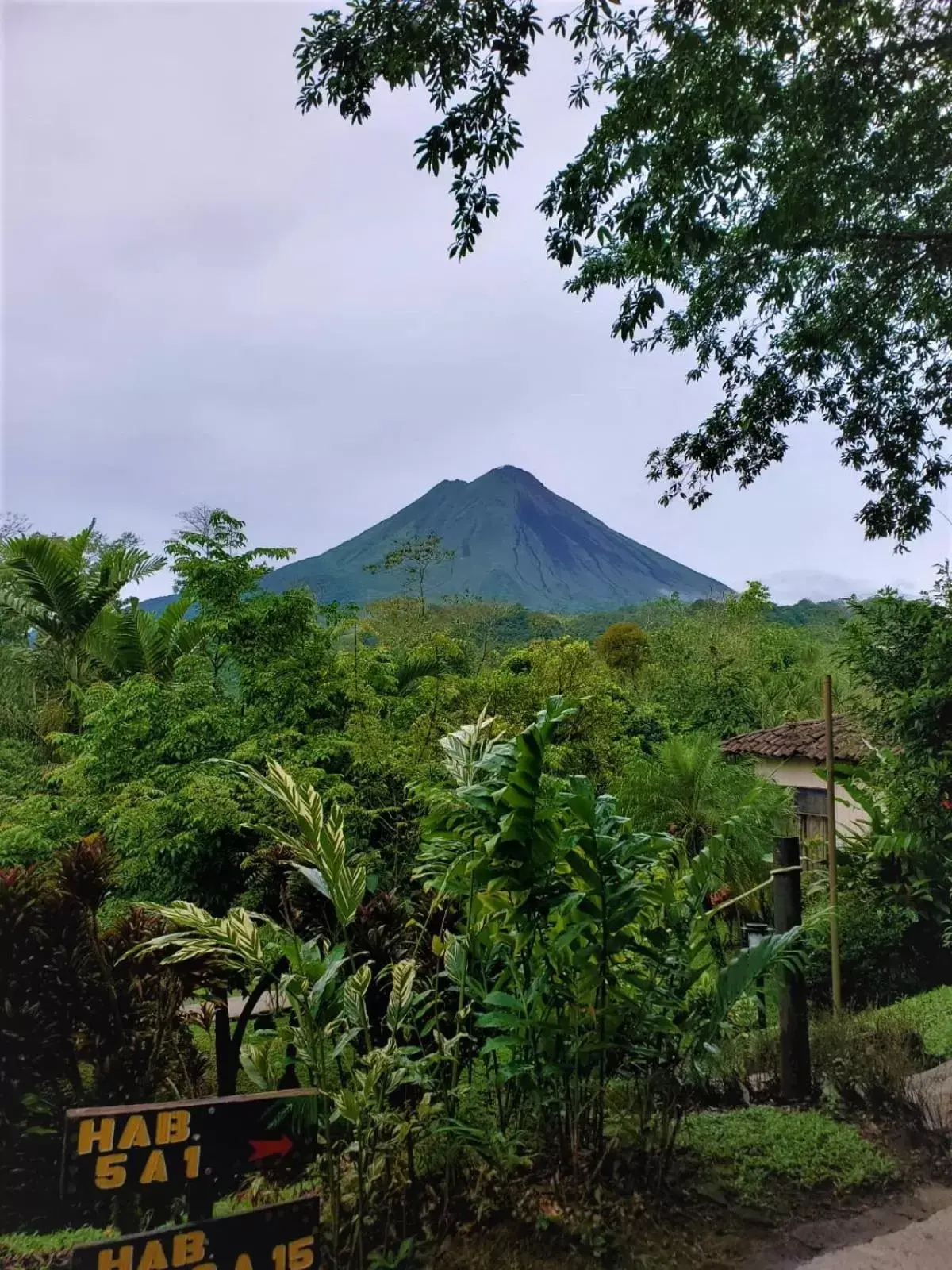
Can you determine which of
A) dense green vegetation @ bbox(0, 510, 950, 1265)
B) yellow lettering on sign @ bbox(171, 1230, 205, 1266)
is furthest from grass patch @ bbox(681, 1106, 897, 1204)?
yellow lettering on sign @ bbox(171, 1230, 205, 1266)

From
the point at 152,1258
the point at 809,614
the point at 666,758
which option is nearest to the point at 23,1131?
the point at 152,1258

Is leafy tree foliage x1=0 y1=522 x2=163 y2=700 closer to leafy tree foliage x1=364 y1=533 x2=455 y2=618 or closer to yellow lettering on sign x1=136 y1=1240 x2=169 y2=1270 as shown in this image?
leafy tree foliage x1=364 y1=533 x2=455 y2=618

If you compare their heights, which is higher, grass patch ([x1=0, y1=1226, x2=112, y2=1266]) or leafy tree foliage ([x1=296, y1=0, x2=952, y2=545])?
leafy tree foliage ([x1=296, y1=0, x2=952, y2=545])

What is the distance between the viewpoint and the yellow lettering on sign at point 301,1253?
4.68ft

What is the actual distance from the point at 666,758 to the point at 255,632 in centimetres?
318

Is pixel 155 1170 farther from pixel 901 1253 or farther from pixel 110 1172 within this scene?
pixel 901 1253

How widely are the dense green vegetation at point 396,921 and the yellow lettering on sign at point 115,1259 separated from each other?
47 cm

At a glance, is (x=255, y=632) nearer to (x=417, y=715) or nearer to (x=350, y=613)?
(x=350, y=613)

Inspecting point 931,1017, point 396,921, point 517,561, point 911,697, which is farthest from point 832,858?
point 517,561

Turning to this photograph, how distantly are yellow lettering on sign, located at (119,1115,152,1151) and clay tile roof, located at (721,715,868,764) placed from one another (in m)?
5.64

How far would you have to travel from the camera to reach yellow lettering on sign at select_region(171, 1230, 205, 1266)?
1.34m

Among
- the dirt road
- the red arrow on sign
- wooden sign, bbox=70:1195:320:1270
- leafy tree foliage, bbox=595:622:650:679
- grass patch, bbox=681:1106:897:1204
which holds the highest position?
leafy tree foliage, bbox=595:622:650:679

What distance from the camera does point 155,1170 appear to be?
1405mm

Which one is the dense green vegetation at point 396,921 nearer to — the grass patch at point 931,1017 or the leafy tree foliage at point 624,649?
the grass patch at point 931,1017
